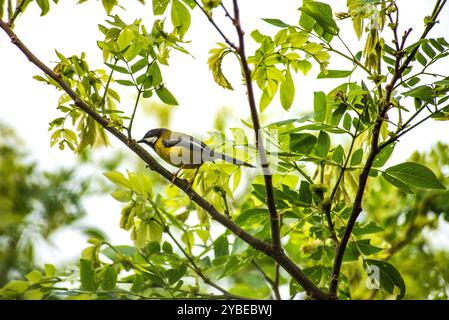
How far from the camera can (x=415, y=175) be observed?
1971 mm

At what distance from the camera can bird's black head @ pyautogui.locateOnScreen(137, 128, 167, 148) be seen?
349 centimetres

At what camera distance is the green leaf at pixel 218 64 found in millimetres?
1941

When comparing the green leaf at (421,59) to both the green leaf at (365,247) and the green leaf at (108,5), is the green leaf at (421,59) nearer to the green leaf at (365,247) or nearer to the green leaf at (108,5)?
the green leaf at (365,247)

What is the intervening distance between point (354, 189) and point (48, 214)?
86.5 inches

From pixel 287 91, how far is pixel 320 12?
1.05 ft

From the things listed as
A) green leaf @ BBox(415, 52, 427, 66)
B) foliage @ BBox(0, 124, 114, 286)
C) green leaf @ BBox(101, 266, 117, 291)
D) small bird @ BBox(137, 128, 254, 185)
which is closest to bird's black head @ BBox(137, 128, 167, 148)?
small bird @ BBox(137, 128, 254, 185)

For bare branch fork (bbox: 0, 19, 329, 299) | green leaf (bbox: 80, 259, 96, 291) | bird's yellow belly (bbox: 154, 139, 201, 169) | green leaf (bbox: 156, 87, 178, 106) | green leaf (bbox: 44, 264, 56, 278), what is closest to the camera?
bare branch fork (bbox: 0, 19, 329, 299)

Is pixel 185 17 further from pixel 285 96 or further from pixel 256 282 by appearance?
pixel 256 282

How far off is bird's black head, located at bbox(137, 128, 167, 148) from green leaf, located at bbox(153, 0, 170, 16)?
146 cm

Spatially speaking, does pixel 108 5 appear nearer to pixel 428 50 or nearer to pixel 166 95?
pixel 166 95

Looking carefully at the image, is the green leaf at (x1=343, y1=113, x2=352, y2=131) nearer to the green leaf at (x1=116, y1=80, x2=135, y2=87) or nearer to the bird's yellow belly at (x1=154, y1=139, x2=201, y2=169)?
the bird's yellow belly at (x1=154, y1=139, x2=201, y2=169)

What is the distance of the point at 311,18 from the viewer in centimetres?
203
